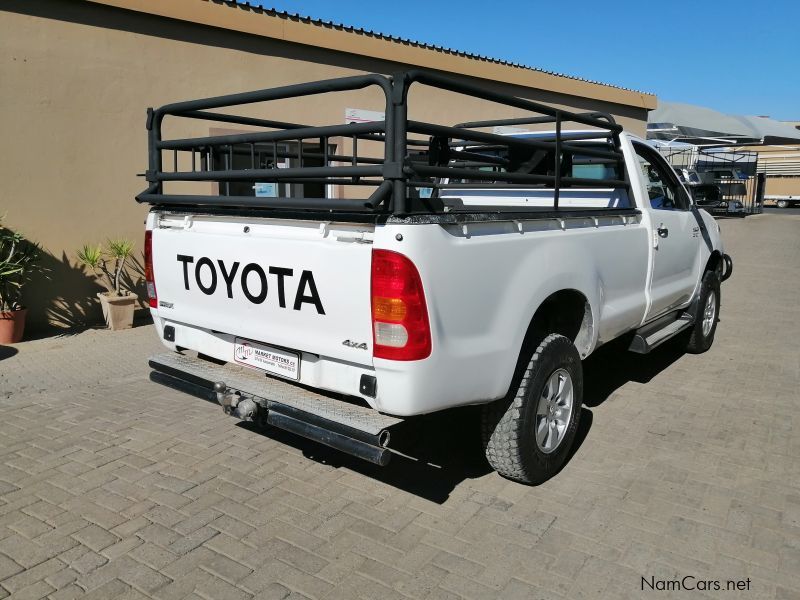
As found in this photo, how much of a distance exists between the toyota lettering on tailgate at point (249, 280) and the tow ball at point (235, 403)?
489 mm

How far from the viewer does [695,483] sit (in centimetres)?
380

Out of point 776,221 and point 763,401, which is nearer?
point 763,401

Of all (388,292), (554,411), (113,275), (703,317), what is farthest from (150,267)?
(703,317)

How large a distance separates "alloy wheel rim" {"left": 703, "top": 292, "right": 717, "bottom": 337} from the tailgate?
15.5 feet

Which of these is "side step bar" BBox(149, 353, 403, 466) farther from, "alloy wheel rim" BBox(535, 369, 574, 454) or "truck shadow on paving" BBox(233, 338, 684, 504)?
"alloy wheel rim" BBox(535, 369, 574, 454)

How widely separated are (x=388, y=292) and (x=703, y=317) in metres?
4.73

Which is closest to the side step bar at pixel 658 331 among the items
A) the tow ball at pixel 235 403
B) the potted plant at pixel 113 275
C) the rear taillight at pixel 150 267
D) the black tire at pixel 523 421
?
the black tire at pixel 523 421

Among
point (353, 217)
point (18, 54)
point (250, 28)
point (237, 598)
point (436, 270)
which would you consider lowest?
point (237, 598)

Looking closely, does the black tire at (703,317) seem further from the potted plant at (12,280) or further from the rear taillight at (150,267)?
the potted plant at (12,280)

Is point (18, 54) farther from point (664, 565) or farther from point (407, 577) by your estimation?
point (664, 565)

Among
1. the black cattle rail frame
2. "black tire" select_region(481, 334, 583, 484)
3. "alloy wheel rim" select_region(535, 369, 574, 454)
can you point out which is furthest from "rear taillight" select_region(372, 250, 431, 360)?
"alloy wheel rim" select_region(535, 369, 574, 454)

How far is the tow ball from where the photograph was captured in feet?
10.9

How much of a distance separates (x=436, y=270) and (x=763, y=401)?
3.74 meters

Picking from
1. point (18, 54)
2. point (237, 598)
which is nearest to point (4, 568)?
point (237, 598)
